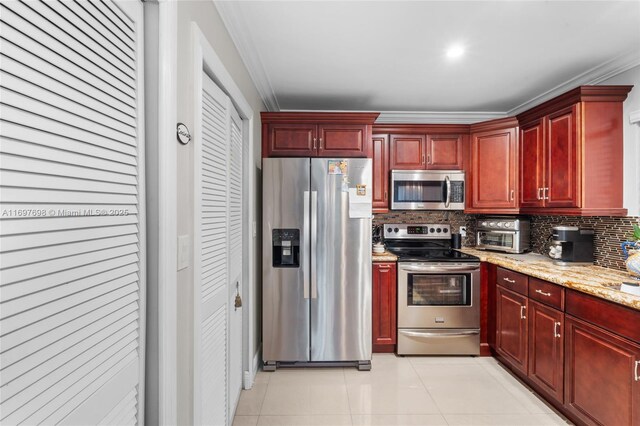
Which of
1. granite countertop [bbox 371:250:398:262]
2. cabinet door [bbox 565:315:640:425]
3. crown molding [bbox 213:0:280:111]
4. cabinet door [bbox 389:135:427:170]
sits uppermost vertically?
crown molding [bbox 213:0:280:111]

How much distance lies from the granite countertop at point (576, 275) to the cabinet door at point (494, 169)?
0.57 m

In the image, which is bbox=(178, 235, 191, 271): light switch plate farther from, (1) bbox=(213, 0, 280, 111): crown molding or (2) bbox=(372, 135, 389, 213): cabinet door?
(2) bbox=(372, 135, 389, 213): cabinet door

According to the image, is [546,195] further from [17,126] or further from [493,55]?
[17,126]

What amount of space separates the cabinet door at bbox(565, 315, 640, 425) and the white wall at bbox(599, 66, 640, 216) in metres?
1.09

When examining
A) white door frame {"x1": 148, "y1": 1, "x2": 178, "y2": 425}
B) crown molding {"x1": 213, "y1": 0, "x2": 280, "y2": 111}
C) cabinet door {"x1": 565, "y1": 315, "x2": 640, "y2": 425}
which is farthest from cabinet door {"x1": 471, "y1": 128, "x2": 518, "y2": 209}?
white door frame {"x1": 148, "y1": 1, "x2": 178, "y2": 425}

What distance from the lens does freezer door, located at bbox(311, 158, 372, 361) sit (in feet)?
9.15

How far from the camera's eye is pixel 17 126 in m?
0.62

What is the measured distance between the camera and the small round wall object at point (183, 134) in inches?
46.9

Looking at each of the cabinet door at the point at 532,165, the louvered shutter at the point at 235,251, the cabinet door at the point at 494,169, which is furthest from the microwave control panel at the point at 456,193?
the louvered shutter at the point at 235,251

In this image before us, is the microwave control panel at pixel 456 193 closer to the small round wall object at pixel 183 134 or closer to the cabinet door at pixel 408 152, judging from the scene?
the cabinet door at pixel 408 152

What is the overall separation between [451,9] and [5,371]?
227cm

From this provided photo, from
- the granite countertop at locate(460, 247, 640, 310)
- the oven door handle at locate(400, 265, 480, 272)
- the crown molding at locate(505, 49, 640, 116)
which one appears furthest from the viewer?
the oven door handle at locate(400, 265, 480, 272)

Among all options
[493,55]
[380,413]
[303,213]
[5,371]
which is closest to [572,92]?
[493,55]

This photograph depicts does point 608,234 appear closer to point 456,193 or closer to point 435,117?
point 456,193
